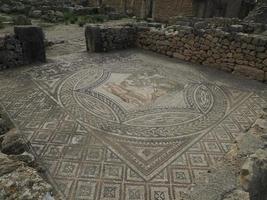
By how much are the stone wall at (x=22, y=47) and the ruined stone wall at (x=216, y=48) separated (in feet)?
9.73

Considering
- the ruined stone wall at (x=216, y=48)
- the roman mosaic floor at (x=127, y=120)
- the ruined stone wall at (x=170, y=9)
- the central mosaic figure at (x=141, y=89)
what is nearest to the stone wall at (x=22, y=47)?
the roman mosaic floor at (x=127, y=120)

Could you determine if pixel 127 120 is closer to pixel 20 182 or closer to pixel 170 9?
pixel 20 182

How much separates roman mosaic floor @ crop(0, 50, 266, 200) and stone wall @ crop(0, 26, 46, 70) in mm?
271

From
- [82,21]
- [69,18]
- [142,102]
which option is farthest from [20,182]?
[69,18]

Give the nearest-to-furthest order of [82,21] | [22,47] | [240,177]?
[240,177]
[22,47]
[82,21]

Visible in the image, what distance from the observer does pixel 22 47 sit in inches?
218

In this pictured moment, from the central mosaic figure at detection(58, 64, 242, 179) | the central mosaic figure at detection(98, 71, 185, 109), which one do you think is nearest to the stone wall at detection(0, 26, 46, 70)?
the central mosaic figure at detection(58, 64, 242, 179)

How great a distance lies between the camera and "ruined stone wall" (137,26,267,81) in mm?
5074

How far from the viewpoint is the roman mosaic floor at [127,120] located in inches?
102

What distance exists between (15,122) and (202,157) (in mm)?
2532

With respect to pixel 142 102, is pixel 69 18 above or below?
below

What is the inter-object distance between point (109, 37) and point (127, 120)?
394 cm

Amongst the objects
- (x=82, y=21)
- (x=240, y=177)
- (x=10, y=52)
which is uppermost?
(x=10, y=52)

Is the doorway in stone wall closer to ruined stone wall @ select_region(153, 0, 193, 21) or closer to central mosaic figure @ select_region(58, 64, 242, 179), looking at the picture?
ruined stone wall @ select_region(153, 0, 193, 21)
